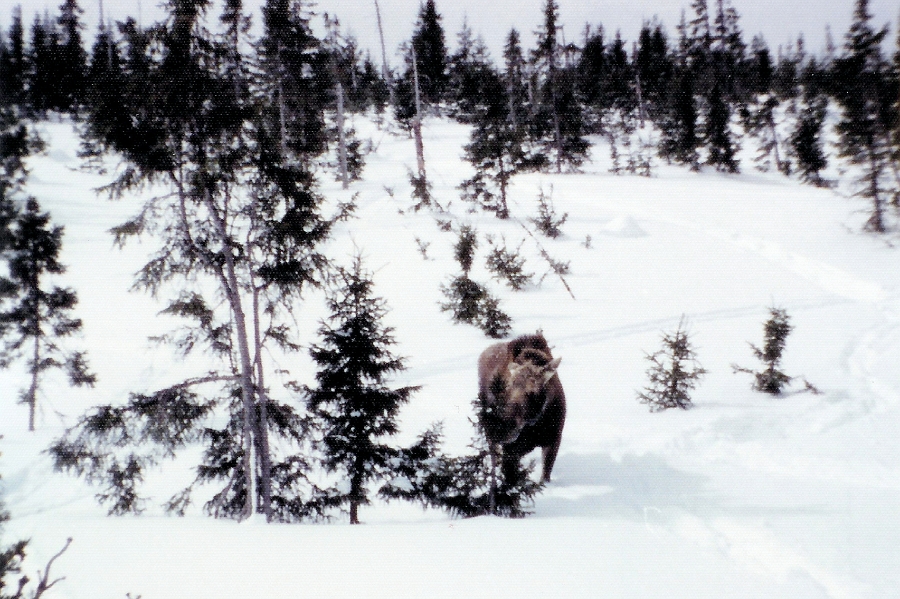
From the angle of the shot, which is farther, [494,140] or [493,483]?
[494,140]

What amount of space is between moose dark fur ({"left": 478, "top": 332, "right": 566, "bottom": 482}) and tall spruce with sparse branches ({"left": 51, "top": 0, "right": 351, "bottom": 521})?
9.96 ft

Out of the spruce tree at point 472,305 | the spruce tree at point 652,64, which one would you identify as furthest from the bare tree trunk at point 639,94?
the spruce tree at point 472,305

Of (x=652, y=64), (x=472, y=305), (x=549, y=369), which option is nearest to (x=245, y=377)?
(x=549, y=369)

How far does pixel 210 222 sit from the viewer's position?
22.7 ft

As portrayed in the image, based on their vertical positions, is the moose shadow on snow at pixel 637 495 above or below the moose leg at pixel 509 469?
below

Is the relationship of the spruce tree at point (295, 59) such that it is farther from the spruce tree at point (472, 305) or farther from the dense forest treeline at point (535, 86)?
the spruce tree at point (472, 305)

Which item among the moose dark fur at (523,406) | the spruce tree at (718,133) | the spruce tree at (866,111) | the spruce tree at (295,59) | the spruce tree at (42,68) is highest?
the spruce tree at (295,59)

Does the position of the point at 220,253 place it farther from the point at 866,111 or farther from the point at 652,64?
the point at 652,64

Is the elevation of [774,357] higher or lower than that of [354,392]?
lower

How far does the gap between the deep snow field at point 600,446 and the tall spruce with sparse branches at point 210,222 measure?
2.68 feet

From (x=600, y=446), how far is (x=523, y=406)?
8.80 feet

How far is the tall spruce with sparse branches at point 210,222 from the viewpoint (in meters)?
6.18

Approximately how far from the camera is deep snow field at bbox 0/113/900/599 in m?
4.20

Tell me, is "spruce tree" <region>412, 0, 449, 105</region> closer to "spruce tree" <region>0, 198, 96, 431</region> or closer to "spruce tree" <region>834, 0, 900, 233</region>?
"spruce tree" <region>834, 0, 900, 233</region>
